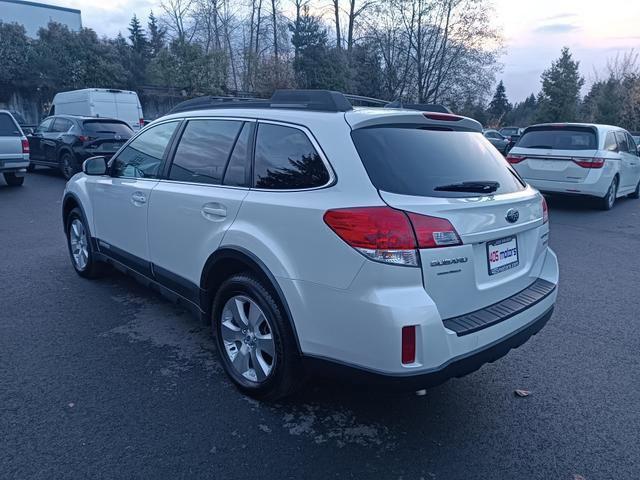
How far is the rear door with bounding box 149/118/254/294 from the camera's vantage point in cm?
311

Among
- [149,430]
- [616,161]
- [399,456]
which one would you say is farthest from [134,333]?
[616,161]

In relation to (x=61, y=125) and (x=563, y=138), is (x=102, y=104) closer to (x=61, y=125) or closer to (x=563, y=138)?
(x=61, y=125)

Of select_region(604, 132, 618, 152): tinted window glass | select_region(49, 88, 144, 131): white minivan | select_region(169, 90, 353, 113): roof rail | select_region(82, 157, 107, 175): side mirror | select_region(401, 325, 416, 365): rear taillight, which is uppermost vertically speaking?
select_region(49, 88, 144, 131): white minivan

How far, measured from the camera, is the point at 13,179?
1223 centimetres

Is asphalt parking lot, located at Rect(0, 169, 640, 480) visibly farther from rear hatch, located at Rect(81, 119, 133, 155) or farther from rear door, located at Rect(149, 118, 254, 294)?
rear hatch, located at Rect(81, 119, 133, 155)

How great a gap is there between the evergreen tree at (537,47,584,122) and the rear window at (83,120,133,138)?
3824 centimetres

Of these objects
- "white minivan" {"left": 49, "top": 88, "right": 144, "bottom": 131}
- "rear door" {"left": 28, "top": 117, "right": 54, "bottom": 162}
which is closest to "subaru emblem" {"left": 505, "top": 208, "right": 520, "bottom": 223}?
"rear door" {"left": 28, "top": 117, "right": 54, "bottom": 162}

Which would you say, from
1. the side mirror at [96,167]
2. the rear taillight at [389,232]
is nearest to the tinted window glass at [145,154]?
the side mirror at [96,167]

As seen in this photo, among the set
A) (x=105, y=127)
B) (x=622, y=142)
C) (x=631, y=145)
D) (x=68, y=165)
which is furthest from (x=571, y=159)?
(x=68, y=165)

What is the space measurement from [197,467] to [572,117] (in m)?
46.0

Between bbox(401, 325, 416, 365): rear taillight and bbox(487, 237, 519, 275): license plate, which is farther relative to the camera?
bbox(487, 237, 519, 275): license plate

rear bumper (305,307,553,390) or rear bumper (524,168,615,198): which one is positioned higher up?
rear bumper (524,168,615,198)

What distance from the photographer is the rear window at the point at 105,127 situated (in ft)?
41.0

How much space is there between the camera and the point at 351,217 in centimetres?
237
